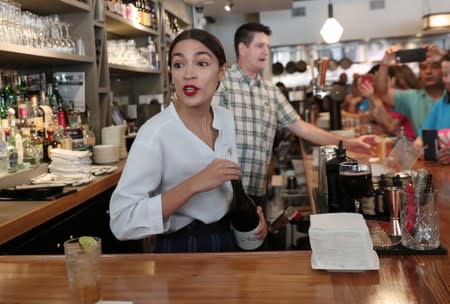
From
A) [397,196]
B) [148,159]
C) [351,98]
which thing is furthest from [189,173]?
[351,98]

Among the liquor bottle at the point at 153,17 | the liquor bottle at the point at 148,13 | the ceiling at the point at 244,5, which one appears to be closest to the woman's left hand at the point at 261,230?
the liquor bottle at the point at 148,13

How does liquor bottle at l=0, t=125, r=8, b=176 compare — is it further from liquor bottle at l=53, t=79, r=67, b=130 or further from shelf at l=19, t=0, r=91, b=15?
shelf at l=19, t=0, r=91, b=15

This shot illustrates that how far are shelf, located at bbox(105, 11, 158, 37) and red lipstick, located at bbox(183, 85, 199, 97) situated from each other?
253cm

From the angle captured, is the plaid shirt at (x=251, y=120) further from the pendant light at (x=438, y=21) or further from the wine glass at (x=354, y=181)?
the pendant light at (x=438, y=21)

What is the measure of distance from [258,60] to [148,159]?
6.45 feet

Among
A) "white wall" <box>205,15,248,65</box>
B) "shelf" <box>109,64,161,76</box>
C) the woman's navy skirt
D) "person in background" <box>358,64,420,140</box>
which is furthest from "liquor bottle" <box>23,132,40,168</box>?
"white wall" <box>205,15,248,65</box>

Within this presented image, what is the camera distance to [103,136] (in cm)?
359

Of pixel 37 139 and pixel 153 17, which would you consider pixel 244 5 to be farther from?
pixel 37 139

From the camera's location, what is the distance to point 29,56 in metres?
2.83

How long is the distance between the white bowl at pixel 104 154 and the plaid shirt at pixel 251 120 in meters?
0.89

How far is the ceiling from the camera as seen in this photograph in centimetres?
700

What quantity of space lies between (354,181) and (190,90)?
0.63 meters

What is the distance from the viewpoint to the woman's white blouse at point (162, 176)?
143cm

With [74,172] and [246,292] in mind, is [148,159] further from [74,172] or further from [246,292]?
[74,172]
